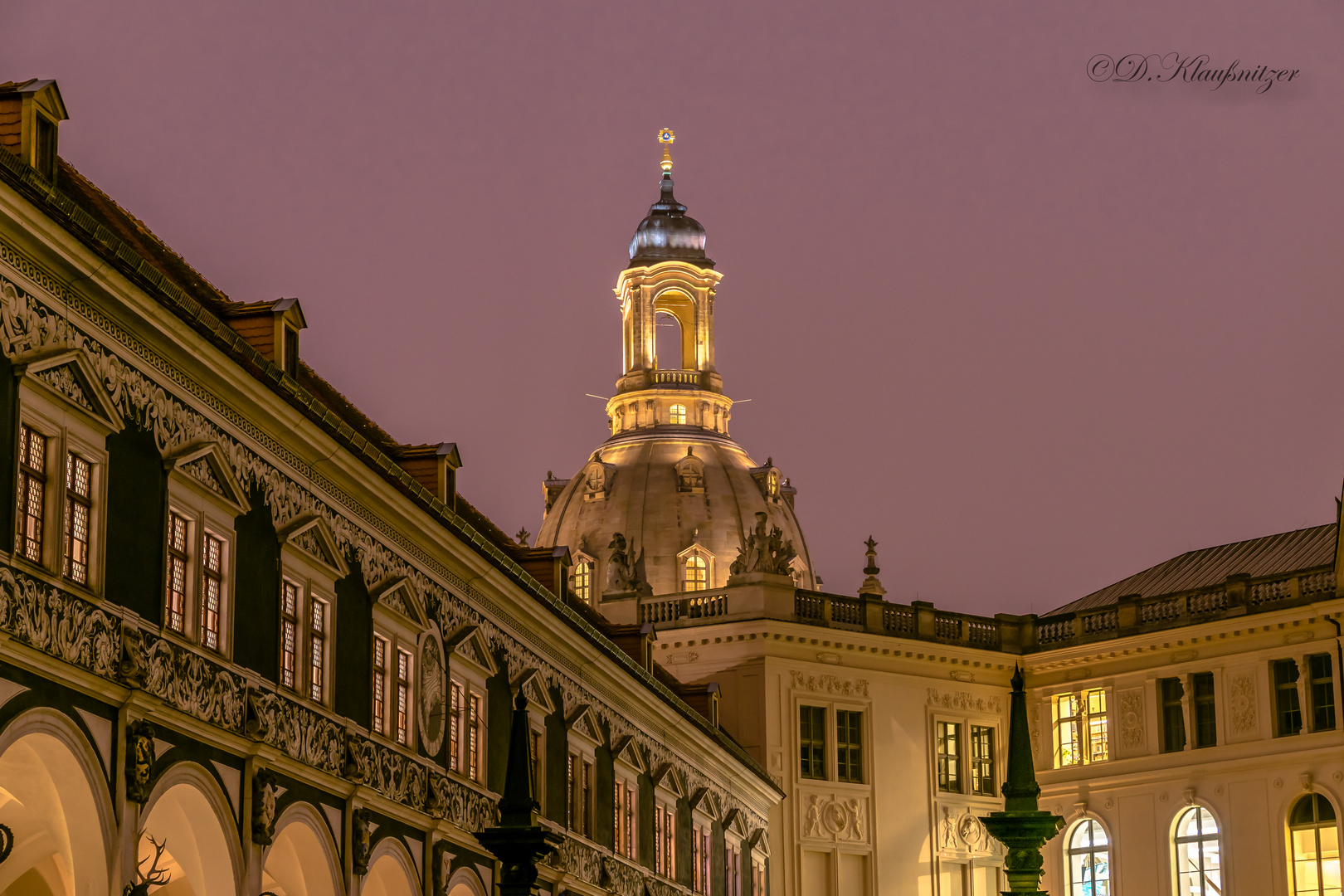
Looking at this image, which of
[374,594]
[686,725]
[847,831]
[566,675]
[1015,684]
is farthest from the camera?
[847,831]

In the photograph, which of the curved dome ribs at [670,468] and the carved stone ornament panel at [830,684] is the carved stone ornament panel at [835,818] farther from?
the curved dome ribs at [670,468]

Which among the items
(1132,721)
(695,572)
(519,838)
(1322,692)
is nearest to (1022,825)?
(519,838)

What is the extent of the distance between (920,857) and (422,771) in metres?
32.1

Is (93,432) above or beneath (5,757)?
above

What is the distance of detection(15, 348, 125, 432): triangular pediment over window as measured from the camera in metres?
20.4

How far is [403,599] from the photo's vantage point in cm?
3041

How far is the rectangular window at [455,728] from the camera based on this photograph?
105 ft

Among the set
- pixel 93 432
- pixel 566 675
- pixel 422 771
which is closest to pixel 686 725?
pixel 566 675

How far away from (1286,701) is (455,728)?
3217cm

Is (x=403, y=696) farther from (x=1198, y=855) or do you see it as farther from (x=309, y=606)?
(x=1198, y=855)

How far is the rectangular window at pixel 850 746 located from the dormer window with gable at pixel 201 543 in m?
37.1

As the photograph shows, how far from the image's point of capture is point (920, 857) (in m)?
60.5

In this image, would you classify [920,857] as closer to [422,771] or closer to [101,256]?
[422,771]

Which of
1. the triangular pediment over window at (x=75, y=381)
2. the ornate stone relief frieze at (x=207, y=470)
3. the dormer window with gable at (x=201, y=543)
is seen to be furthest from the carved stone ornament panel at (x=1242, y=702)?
the triangular pediment over window at (x=75, y=381)
